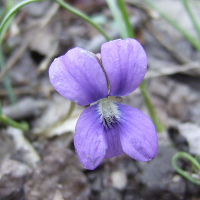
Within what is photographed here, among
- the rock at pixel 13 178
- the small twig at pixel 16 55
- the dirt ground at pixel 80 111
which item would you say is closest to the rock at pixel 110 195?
the dirt ground at pixel 80 111

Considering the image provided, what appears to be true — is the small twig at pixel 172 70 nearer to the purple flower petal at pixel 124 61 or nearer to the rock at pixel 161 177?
the rock at pixel 161 177

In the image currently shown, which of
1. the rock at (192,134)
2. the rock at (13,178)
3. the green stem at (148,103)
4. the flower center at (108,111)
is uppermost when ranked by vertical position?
the flower center at (108,111)

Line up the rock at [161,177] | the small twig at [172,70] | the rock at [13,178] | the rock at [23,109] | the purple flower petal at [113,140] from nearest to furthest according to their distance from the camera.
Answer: the purple flower petal at [113,140], the rock at [13,178], the rock at [161,177], the rock at [23,109], the small twig at [172,70]

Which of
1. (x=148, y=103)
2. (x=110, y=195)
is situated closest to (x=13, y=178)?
(x=110, y=195)

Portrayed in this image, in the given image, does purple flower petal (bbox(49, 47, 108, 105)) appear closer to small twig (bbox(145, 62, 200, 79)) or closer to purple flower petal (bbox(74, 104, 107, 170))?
purple flower petal (bbox(74, 104, 107, 170))

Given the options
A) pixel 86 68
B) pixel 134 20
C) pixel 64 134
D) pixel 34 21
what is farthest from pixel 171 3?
pixel 86 68

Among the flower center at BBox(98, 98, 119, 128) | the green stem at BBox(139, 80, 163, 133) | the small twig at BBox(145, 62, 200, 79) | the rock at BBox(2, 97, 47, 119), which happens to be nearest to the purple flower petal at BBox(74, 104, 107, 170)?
the flower center at BBox(98, 98, 119, 128)

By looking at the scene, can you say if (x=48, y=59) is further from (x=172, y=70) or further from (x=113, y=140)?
(x=113, y=140)
